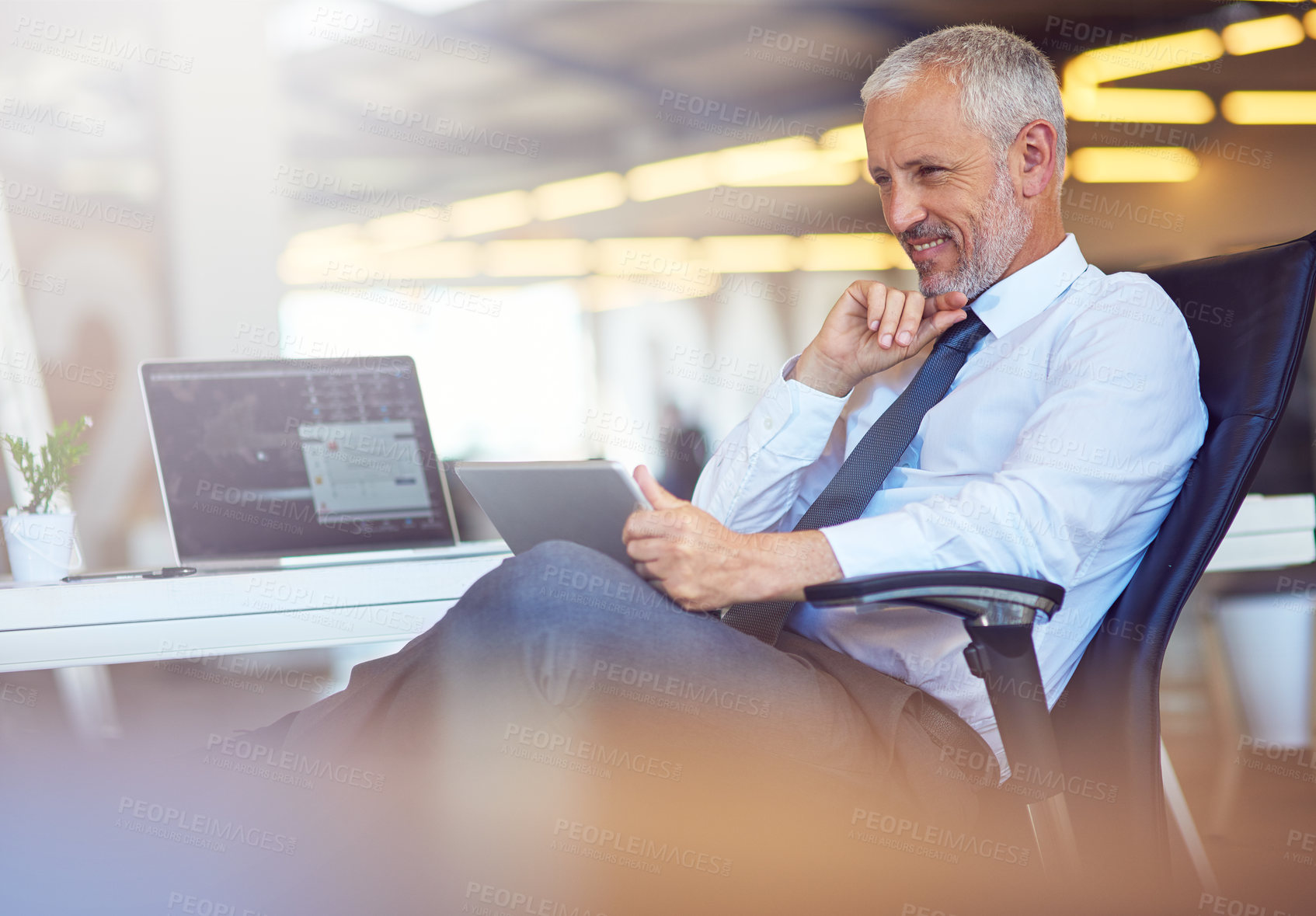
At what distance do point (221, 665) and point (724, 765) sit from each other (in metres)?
3.20

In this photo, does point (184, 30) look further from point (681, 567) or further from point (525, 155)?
point (681, 567)

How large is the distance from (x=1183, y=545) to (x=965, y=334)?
19.8 inches

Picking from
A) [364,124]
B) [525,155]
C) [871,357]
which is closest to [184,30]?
[364,124]

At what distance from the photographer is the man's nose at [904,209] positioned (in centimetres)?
161

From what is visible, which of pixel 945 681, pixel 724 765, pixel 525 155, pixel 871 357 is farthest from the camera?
pixel 525 155

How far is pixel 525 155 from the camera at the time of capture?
19.4 feet

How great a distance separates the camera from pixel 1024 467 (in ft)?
4.24

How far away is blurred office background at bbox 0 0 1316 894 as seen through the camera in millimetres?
4484

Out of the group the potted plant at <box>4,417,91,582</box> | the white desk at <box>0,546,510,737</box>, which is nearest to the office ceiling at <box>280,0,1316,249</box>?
the potted plant at <box>4,417,91,582</box>

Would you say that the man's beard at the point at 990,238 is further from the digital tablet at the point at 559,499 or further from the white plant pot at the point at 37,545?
the white plant pot at the point at 37,545

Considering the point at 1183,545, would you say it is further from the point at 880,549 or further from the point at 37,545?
the point at 37,545

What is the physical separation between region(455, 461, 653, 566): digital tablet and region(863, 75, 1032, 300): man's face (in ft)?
2.22

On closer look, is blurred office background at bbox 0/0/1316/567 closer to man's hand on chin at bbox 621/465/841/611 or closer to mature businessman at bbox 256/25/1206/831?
mature businessman at bbox 256/25/1206/831

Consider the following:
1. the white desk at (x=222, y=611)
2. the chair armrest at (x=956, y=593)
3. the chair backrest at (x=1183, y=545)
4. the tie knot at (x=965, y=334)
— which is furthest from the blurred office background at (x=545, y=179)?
the chair armrest at (x=956, y=593)
